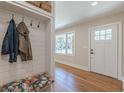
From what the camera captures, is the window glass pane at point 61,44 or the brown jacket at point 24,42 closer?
the brown jacket at point 24,42

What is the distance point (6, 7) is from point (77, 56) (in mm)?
4484

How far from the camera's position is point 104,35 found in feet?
13.5

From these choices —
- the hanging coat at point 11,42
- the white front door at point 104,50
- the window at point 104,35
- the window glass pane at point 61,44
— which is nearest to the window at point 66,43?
the window glass pane at point 61,44

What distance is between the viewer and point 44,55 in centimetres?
223

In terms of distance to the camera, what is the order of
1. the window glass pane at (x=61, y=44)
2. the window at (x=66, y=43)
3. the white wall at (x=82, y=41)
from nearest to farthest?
the white wall at (x=82, y=41) → the window at (x=66, y=43) → the window glass pane at (x=61, y=44)

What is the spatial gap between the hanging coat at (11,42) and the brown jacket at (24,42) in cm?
9

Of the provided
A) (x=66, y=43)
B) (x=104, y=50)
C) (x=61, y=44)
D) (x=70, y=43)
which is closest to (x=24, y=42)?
(x=104, y=50)

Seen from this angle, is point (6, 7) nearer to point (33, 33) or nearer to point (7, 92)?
point (33, 33)

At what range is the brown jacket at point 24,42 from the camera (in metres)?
1.69

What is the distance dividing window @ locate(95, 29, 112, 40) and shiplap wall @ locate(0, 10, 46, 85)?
2.71 m

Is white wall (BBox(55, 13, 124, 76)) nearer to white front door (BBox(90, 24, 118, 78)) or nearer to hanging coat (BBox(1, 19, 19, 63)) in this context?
white front door (BBox(90, 24, 118, 78))

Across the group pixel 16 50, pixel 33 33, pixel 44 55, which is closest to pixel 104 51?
pixel 44 55

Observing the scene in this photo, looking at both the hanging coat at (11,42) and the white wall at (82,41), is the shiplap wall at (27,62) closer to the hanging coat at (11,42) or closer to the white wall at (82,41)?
the hanging coat at (11,42)

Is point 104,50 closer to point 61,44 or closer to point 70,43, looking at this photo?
point 70,43
